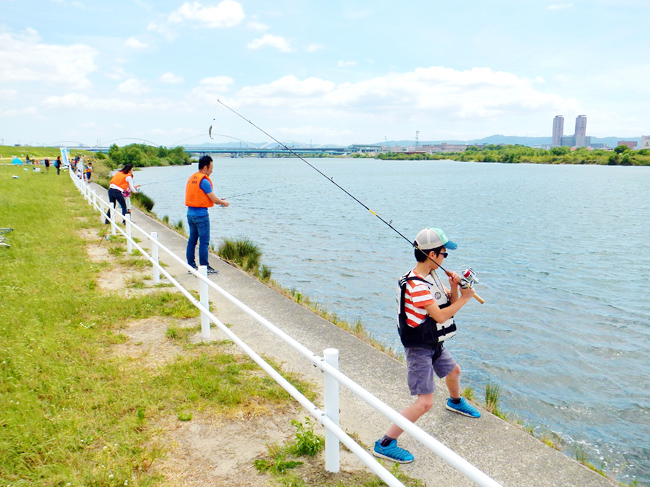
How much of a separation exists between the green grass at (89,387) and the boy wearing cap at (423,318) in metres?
1.35

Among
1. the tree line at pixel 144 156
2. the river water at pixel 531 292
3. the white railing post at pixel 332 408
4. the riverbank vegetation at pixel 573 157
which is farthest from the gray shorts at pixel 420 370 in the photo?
the riverbank vegetation at pixel 573 157

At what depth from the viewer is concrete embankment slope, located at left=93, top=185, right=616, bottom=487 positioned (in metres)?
3.42

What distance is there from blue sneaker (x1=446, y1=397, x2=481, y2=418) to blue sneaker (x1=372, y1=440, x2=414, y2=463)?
93cm

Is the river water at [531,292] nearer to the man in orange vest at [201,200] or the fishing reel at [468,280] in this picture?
the man in orange vest at [201,200]

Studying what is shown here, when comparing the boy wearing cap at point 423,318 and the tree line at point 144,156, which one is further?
the tree line at point 144,156

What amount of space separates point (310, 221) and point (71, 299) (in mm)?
18018

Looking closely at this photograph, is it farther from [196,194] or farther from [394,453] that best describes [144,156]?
[394,453]

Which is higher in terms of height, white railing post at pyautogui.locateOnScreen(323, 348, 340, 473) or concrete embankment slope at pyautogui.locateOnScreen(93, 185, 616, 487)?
white railing post at pyautogui.locateOnScreen(323, 348, 340, 473)

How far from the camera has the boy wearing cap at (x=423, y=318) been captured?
10.9 feet

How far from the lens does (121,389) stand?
4410mm

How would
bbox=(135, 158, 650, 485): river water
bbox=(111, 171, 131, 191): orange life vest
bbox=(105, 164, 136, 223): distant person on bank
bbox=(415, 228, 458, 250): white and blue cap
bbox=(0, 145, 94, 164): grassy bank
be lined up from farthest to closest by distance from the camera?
bbox=(0, 145, 94, 164): grassy bank
bbox=(111, 171, 131, 191): orange life vest
bbox=(105, 164, 136, 223): distant person on bank
bbox=(135, 158, 650, 485): river water
bbox=(415, 228, 458, 250): white and blue cap

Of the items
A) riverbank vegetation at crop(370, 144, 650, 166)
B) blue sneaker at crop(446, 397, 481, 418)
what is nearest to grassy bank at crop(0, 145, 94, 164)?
blue sneaker at crop(446, 397, 481, 418)

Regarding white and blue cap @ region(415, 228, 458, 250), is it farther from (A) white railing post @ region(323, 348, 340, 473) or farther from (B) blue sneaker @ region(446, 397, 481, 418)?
(B) blue sneaker @ region(446, 397, 481, 418)

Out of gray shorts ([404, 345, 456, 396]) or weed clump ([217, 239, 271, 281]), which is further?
weed clump ([217, 239, 271, 281])
